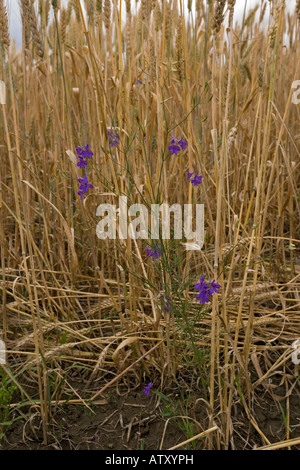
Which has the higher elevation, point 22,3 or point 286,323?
point 22,3

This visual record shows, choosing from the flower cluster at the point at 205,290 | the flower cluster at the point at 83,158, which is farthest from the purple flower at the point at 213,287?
the flower cluster at the point at 83,158

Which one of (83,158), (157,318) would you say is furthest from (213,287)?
(83,158)

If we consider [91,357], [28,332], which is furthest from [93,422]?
[28,332]

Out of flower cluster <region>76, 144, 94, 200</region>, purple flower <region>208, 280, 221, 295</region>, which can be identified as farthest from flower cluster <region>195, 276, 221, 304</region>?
flower cluster <region>76, 144, 94, 200</region>

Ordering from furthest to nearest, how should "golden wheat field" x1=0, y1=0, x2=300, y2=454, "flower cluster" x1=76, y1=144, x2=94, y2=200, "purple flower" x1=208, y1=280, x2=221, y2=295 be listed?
"flower cluster" x1=76, y1=144, x2=94, y2=200, "golden wheat field" x1=0, y1=0, x2=300, y2=454, "purple flower" x1=208, y1=280, x2=221, y2=295

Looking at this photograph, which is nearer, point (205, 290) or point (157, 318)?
point (205, 290)

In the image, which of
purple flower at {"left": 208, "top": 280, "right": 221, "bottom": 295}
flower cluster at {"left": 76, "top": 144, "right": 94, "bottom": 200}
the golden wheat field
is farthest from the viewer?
flower cluster at {"left": 76, "top": 144, "right": 94, "bottom": 200}

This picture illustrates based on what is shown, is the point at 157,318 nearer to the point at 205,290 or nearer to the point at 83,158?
the point at 205,290

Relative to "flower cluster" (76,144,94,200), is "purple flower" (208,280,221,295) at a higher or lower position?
lower

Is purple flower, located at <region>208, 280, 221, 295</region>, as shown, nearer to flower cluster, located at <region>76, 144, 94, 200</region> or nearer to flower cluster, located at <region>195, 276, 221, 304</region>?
flower cluster, located at <region>195, 276, 221, 304</region>

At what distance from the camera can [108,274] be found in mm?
1900
